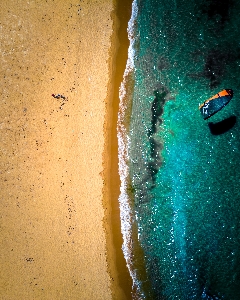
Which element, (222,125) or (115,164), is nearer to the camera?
(222,125)

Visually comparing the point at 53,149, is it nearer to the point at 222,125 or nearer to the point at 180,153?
the point at 180,153

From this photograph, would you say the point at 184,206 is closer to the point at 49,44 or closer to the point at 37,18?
the point at 49,44

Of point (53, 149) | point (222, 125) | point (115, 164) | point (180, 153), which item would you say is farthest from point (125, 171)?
point (222, 125)

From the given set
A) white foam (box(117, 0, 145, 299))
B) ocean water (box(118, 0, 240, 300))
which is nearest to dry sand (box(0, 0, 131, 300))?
white foam (box(117, 0, 145, 299))

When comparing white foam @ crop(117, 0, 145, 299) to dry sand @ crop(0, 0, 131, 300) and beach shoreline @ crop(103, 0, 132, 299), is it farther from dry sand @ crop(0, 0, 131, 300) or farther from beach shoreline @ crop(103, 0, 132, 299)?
dry sand @ crop(0, 0, 131, 300)

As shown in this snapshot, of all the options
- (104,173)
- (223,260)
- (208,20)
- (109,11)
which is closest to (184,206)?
(223,260)

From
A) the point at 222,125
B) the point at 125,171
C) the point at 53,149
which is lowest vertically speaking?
the point at 125,171

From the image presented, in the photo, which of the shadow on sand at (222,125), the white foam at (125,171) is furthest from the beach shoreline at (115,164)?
the shadow on sand at (222,125)
